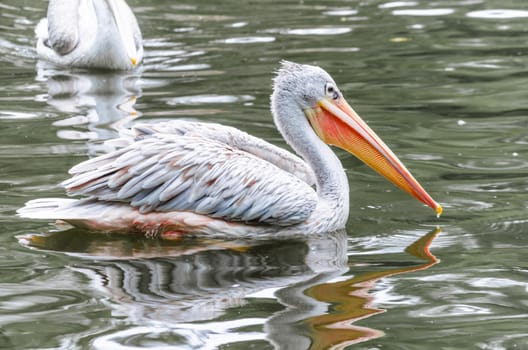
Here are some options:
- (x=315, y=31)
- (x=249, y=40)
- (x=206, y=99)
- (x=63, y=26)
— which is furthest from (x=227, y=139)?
(x=315, y=31)

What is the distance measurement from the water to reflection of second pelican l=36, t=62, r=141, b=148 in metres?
0.02

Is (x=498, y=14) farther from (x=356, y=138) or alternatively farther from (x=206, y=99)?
(x=356, y=138)

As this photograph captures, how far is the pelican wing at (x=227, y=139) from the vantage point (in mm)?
6031

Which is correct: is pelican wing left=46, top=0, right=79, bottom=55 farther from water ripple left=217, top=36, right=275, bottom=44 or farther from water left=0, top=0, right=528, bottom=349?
water ripple left=217, top=36, right=275, bottom=44

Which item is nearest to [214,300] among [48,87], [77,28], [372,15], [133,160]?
[133,160]

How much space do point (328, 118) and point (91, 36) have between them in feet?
14.4

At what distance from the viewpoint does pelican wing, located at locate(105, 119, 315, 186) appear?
6.03m

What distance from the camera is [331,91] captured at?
6113 mm

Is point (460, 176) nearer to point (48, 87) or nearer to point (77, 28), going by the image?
point (48, 87)

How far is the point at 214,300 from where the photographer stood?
482 centimetres

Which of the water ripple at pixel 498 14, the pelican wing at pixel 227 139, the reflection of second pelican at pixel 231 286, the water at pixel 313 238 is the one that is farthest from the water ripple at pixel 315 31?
the reflection of second pelican at pixel 231 286

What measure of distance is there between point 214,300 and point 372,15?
6813 millimetres

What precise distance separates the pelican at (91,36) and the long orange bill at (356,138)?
3556mm

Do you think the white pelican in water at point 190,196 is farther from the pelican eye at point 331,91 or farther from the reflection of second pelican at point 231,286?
the pelican eye at point 331,91
